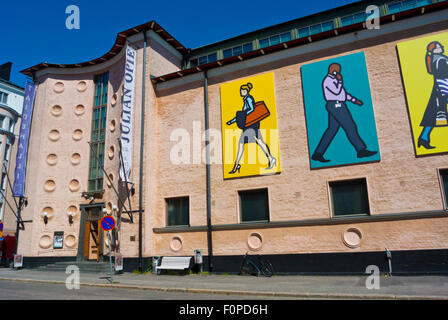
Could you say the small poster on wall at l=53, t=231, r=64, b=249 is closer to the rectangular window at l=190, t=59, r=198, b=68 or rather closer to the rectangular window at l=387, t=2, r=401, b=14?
the rectangular window at l=190, t=59, r=198, b=68

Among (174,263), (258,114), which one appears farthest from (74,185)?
(258,114)

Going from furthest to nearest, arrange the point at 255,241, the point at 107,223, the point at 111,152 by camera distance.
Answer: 1. the point at 111,152
2. the point at 255,241
3. the point at 107,223

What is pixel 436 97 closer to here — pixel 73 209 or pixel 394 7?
pixel 394 7

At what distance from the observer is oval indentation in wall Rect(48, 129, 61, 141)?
2469 cm

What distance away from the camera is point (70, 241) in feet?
75.0

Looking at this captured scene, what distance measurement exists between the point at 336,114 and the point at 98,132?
16.5 metres

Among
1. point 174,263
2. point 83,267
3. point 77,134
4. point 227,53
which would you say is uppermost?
point 227,53

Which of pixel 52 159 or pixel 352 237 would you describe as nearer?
pixel 352 237

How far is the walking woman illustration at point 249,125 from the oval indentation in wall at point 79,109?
41.4 feet

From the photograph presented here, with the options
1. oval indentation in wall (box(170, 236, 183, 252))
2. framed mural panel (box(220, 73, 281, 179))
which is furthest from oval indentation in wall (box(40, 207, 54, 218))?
framed mural panel (box(220, 73, 281, 179))

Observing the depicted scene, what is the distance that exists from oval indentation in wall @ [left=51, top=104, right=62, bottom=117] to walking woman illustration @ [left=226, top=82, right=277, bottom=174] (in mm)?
14265

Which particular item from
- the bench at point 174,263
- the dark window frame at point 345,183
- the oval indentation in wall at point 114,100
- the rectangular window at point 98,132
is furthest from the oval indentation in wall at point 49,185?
the dark window frame at point 345,183

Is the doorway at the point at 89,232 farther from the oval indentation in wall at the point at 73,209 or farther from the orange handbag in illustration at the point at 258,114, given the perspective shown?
the orange handbag in illustration at the point at 258,114
